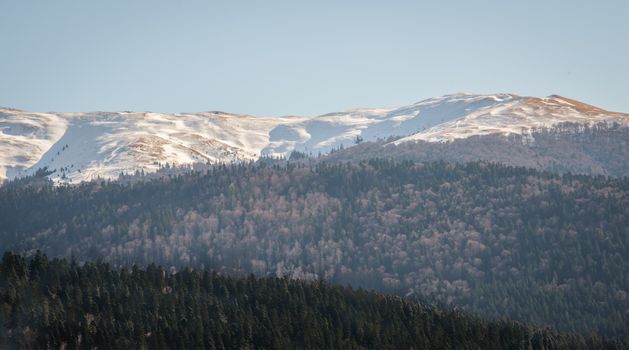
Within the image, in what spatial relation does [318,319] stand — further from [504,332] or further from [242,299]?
[504,332]

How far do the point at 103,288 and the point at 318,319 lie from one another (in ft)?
151

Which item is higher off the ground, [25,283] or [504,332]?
[25,283]

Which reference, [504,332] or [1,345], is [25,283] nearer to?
[1,345]

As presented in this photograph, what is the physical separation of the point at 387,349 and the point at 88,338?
2317 inches

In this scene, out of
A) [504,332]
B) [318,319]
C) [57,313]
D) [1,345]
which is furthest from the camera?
[504,332]

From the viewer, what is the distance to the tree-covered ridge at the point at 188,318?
154 metres

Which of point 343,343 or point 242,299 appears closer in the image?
point 343,343

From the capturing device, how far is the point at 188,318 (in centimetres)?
17062

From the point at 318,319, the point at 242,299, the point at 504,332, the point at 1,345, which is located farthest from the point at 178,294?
the point at 504,332

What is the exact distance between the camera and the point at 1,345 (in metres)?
144

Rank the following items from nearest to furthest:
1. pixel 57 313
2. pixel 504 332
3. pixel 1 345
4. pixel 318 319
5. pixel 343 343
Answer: pixel 1 345, pixel 57 313, pixel 343 343, pixel 318 319, pixel 504 332

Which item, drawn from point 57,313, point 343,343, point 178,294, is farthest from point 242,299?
point 57,313

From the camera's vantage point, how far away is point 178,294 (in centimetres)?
18525

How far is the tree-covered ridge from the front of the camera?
154500 mm
